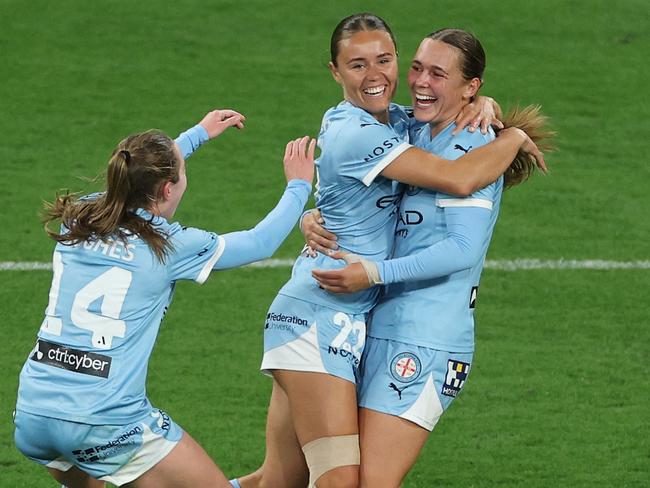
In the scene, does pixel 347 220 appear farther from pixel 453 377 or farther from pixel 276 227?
pixel 453 377

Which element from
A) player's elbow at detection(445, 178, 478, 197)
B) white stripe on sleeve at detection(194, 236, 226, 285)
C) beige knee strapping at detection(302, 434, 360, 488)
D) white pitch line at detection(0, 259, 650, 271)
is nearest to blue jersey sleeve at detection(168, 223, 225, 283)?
white stripe on sleeve at detection(194, 236, 226, 285)

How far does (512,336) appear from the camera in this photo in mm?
8164

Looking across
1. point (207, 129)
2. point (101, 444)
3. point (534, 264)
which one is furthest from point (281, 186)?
point (101, 444)

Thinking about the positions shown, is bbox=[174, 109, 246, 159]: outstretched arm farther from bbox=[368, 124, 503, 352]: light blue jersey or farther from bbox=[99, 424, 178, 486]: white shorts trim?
bbox=[99, 424, 178, 486]: white shorts trim

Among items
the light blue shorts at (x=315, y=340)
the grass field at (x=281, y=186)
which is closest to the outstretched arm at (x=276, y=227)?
the light blue shorts at (x=315, y=340)

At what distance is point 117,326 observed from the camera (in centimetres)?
479

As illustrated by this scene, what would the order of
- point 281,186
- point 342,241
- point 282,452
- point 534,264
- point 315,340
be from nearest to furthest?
point 315,340, point 342,241, point 282,452, point 534,264, point 281,186

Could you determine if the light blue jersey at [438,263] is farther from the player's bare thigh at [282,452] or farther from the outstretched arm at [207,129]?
the outstretched arm at [207,129]

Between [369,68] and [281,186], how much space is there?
5.47m

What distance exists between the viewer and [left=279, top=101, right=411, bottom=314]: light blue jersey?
495 centimetres

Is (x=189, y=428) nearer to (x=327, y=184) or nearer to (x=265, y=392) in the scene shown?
(x=265, y=392)

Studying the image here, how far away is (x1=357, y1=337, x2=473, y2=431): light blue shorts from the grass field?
59.0 inches

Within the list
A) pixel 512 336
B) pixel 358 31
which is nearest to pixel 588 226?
pixel 512 336

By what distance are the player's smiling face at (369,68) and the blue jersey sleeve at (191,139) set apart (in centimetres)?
83
